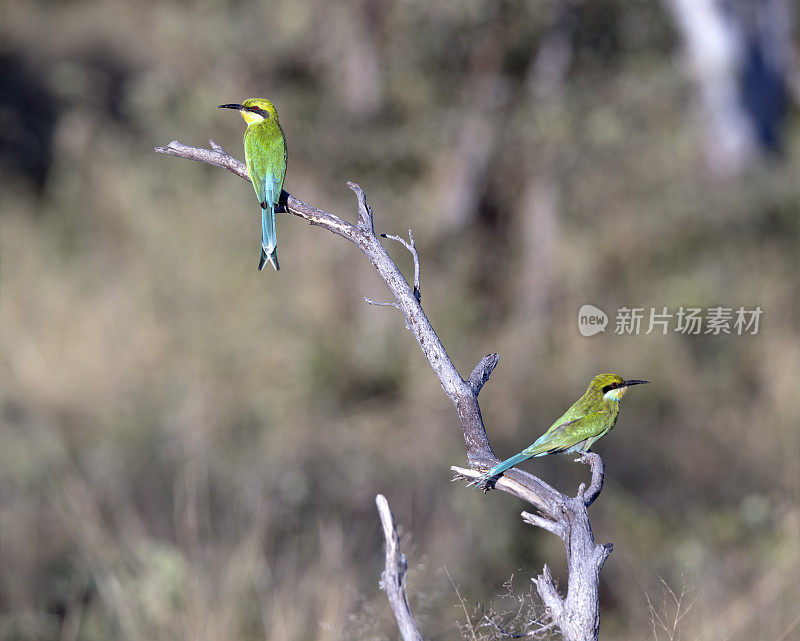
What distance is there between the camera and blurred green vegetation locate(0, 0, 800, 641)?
Result: 3811 mm

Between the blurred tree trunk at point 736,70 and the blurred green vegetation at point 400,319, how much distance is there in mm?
342

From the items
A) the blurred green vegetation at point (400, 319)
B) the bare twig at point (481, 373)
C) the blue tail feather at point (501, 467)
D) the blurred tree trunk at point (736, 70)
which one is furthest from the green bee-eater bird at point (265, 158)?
the blurred tree trunk at point (736, 70)

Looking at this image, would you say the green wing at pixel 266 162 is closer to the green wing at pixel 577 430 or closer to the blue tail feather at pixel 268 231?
the blue tail feather at pixel 268 231

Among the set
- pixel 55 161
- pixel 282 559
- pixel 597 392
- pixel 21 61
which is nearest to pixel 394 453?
pixel 282 559

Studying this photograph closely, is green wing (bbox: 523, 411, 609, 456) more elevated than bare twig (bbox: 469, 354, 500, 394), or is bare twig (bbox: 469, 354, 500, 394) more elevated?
bare twig (bbox: 469, 354, 500, 394)

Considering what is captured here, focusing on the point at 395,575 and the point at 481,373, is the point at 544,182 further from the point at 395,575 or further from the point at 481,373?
the point at 395,575

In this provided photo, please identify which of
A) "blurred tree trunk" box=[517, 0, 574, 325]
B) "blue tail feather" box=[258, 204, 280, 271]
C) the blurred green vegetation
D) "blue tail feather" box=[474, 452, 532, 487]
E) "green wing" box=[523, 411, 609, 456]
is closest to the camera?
"blue tail feather" box=[474, 452, 532, 487]

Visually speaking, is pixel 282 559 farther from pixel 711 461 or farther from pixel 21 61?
pixel 21 61

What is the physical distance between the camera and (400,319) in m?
4.88

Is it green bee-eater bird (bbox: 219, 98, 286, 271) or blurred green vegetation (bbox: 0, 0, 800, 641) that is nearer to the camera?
green bee-eater bird (bbox: 219, 98, 286, 271)

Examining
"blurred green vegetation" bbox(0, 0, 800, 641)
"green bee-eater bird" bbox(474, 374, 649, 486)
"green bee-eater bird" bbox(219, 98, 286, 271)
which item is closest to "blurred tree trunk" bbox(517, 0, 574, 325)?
"blurred green vegetation" bbox(0, 0, 800, 641)

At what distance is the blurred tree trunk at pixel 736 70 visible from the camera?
6453 millimetres

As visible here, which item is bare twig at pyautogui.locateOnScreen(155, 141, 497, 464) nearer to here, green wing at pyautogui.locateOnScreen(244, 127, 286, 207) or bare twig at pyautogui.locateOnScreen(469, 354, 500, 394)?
bare twig at pyautogui.locateOnScreen(469, 354, 500, 394)

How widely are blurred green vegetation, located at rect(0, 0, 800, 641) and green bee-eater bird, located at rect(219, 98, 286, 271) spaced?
6.95 ft
